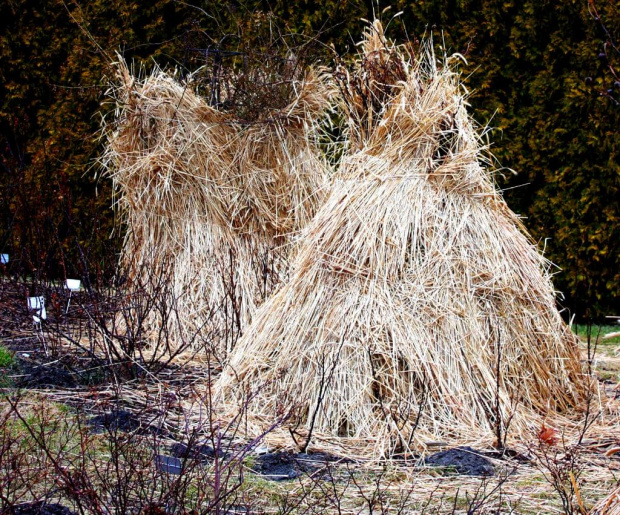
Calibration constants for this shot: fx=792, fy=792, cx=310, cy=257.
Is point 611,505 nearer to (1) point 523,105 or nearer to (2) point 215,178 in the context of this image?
(2) point 215,178

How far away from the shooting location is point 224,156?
18.7ft

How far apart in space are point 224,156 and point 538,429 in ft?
10.3

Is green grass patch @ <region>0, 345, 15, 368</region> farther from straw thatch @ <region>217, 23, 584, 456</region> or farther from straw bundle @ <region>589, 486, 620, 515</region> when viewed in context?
straw bundle @ <region>589, 486, 620, 515</region>

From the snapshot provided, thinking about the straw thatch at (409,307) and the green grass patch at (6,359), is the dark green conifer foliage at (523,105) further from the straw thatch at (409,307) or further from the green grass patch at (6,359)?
the straw thatch at (409,307)

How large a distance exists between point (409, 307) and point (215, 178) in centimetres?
252

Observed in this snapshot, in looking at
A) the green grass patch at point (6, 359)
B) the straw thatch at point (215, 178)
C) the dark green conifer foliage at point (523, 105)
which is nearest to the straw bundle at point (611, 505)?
the green grass patch at point (6, 359)

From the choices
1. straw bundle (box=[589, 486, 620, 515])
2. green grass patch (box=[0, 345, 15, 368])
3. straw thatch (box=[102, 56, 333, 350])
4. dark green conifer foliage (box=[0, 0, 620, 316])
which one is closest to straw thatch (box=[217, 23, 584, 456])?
straw bundle (box=[589, 486, 620, 515])

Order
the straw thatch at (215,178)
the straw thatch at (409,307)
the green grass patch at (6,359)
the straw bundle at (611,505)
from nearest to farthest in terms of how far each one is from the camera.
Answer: the straw bundle at (611,505), the straw thatch at (409,307), the green grass patch at (6,359), the straw thatch at (215,178)

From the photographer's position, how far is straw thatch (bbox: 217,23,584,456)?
3391 mm

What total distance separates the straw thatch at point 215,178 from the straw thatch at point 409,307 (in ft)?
5.40

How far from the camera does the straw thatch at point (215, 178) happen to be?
556cm

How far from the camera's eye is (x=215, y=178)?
5.62 meters

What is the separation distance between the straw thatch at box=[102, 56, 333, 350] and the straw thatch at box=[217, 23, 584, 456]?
1.65 meters

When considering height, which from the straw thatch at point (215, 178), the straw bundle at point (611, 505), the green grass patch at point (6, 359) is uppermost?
the straw thatch at point (215, 178)
